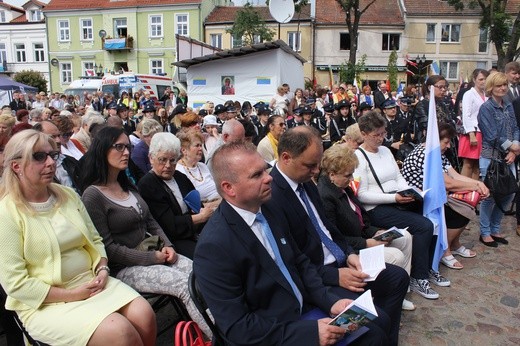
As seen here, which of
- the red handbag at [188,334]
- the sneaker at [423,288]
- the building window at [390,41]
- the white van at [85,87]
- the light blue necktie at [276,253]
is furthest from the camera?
the building window at [390,41]

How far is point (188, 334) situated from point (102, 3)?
4399 centimetres

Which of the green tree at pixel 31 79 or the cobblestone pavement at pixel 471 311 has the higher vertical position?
the green tree at pixel 31 79

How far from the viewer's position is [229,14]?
40.7 meters

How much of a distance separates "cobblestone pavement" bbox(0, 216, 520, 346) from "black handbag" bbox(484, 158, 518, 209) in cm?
75

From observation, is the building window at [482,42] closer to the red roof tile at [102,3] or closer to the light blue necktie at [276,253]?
the red roof tile at [102,3]

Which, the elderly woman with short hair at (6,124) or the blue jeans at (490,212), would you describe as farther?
the blue jeans at (490,212)

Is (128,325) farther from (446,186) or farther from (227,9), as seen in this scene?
(227,9)

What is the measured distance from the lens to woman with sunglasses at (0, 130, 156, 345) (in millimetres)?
2436

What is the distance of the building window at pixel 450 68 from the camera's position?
3966 centimetres

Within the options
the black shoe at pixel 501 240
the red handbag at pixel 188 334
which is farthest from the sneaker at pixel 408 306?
the black shoe at pixel 501 240

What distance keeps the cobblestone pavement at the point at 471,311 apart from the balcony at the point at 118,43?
3906cm

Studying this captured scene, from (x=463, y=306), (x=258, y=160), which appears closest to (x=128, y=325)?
(x=258, y=160)

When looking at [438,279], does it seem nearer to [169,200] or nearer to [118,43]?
[169,200]

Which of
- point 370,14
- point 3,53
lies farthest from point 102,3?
point 370,14
